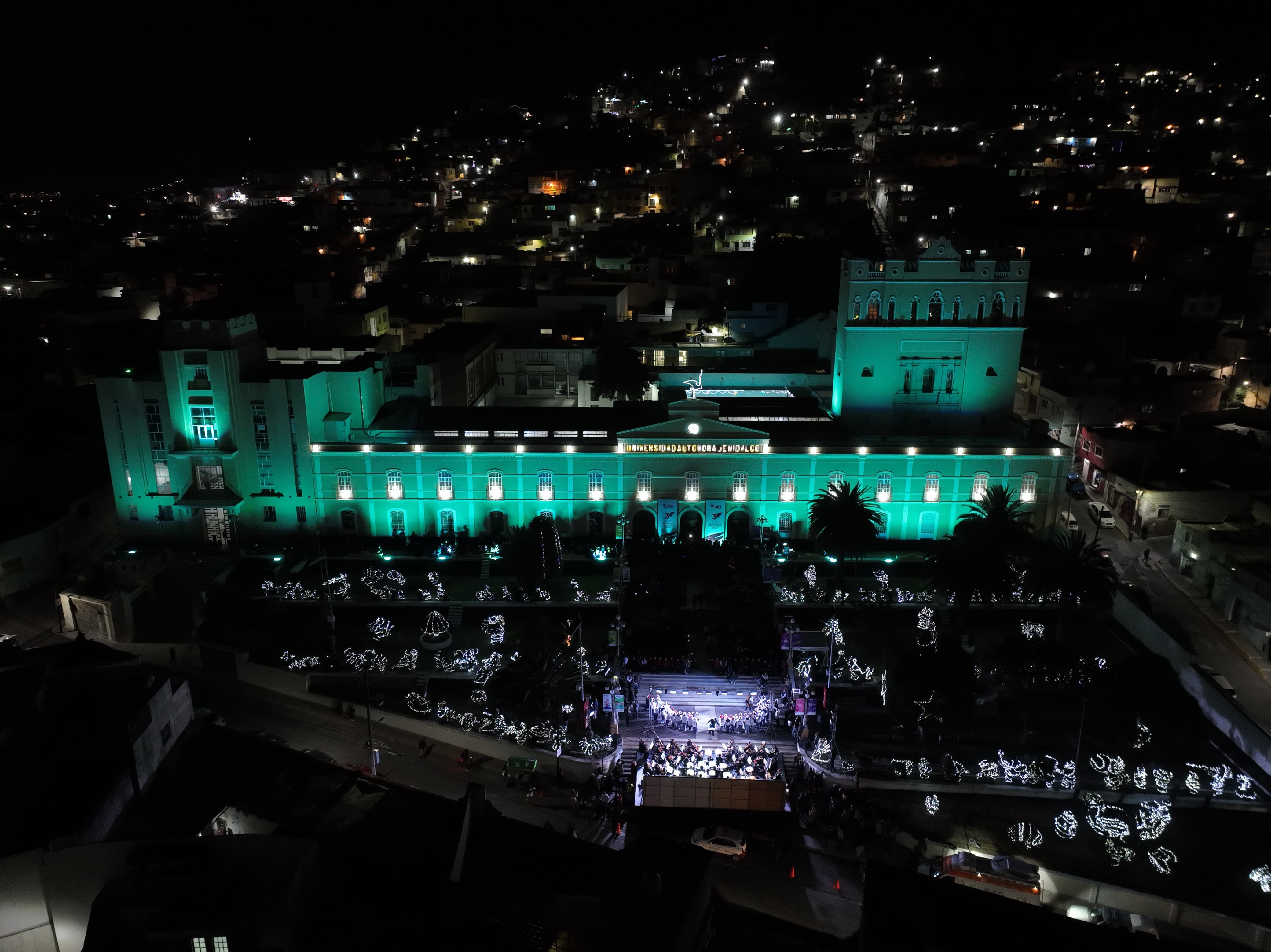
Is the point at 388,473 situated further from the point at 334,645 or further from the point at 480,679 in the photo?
the point at 480,679

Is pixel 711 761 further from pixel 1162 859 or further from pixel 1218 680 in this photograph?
pixel 1218 680

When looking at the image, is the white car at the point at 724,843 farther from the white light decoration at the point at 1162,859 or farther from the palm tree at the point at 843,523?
the palm tree at the point at 843,523

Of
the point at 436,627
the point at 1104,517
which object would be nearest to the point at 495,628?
the point at 436,627

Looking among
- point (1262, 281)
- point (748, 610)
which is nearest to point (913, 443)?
point (748, 610)

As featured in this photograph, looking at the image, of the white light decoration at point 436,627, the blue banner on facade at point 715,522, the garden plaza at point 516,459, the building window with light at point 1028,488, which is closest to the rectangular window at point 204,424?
the garden plaza at point 516,459

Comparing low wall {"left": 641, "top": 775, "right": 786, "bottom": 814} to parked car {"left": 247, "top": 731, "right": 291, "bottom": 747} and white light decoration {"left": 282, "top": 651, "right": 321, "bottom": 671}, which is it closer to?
parked car {"left": 247, "top": 731, "right": 291, "bottom": 747}
